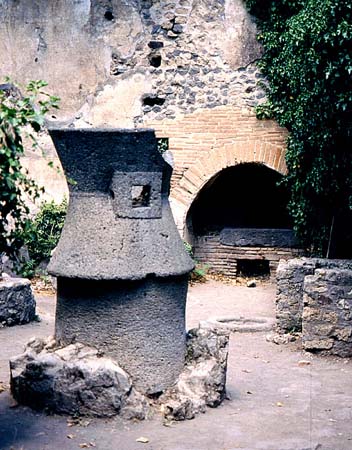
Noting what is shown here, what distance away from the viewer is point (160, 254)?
5.55 m

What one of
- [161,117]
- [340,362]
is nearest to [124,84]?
[161,117]

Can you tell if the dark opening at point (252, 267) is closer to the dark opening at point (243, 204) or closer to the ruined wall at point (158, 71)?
the dark opening at point (243, 204)

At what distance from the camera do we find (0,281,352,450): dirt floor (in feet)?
16.0

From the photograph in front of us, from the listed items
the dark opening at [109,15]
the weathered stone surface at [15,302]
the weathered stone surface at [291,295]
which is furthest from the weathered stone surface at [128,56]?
the weathered stone surface at [291,295]

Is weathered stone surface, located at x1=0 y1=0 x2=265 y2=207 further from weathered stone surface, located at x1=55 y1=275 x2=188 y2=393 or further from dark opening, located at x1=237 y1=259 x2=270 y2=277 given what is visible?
weathered stone surface, located at x1=55 y1=275 x2=188 y2=393

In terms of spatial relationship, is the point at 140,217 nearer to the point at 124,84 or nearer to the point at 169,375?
the point at 169,375

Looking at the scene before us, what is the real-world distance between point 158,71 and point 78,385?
8.23m

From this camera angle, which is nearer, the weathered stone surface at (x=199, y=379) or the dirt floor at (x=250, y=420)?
the dirt floor at (x=250, y=420)

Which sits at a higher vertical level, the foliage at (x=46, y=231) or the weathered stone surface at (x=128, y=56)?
the weathered stone surface at (x=128, y=56)

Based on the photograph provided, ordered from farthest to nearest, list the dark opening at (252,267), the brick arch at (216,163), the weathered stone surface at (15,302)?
the dark opening at (252,267) → the brick arch at (216,163) → the weathered stone surface at (15,302)

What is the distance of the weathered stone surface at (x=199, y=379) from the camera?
534 centimetres

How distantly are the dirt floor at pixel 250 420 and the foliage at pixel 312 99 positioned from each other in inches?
131

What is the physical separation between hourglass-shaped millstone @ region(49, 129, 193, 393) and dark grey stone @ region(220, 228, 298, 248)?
23.7 feet

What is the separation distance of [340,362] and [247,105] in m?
5.96
